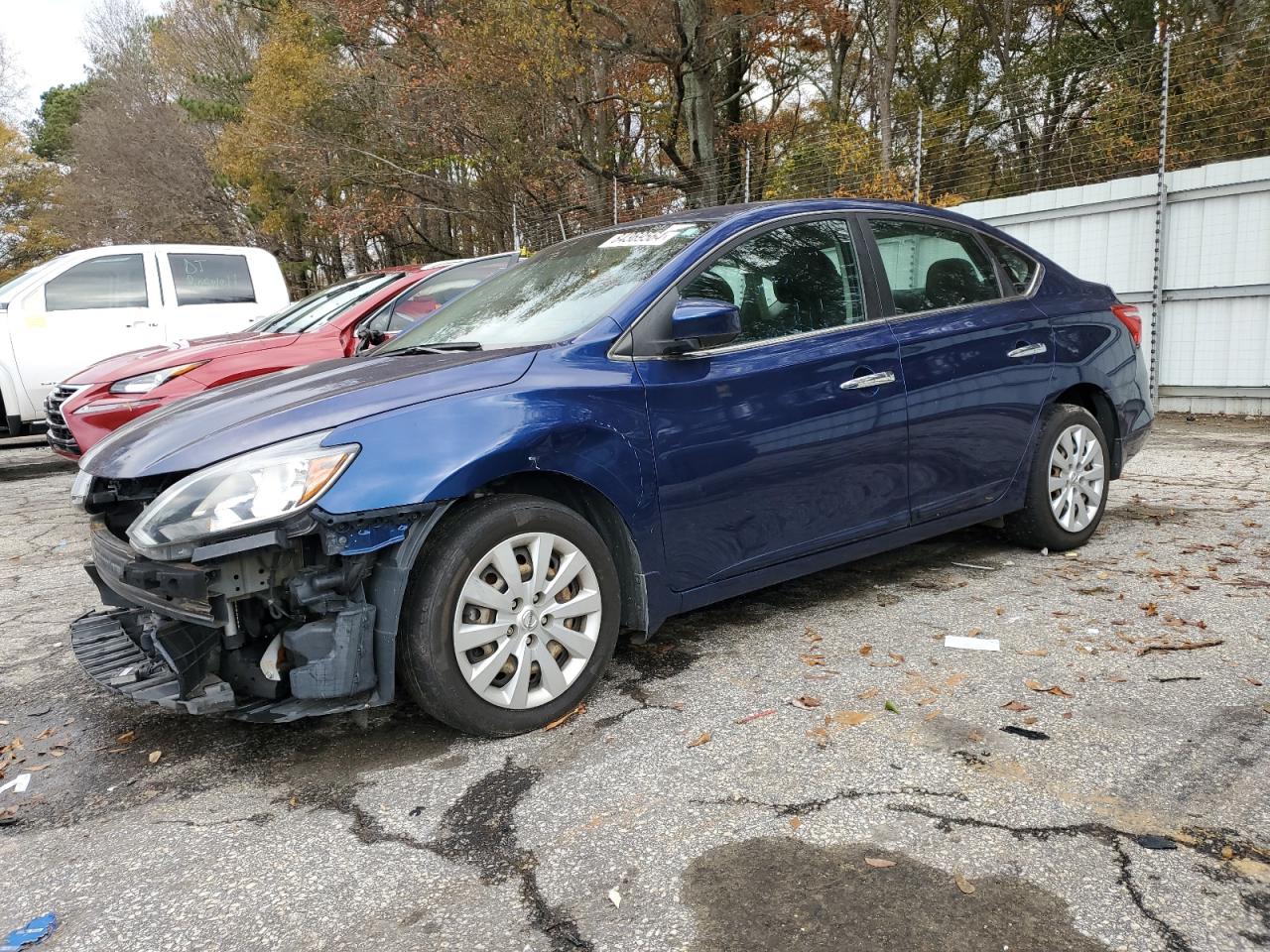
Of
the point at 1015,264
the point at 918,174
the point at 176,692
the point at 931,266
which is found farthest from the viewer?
the point at 918,174

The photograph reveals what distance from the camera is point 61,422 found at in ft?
22.5

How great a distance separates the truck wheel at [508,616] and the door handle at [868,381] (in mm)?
1242

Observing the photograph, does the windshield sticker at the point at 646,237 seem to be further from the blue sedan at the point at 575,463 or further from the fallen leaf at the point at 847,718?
the fallen leaf at the point at 847,718

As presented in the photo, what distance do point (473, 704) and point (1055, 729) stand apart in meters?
1.73

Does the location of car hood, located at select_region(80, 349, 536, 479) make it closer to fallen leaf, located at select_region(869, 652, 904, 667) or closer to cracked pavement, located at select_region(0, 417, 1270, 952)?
cracked pavement, located at select_region(0, 417, 1270, 952)

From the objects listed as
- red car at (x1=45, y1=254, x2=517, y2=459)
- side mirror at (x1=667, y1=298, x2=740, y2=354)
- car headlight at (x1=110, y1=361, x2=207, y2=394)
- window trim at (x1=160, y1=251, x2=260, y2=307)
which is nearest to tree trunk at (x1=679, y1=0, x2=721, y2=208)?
window trim at (x1=160, y1=251, x2=260, y2=307)

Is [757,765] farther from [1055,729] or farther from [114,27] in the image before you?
[114,27]

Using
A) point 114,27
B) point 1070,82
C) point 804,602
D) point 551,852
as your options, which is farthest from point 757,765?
point 114,27

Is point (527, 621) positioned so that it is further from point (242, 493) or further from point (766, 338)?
point (766, 338)

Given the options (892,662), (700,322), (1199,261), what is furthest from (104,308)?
(1199,261)

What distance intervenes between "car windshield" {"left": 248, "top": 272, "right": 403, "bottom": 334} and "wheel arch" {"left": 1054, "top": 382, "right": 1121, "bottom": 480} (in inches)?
197

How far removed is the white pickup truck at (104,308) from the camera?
869 centimetres

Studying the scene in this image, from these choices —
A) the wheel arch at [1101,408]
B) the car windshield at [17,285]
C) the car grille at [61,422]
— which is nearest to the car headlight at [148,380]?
the car grille at [61,422]

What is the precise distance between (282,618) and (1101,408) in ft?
13.2
